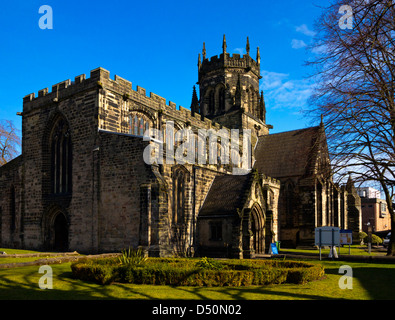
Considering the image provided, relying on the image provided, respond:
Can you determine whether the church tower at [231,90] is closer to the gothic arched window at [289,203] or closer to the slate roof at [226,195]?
the gothic arched window at [289,203]

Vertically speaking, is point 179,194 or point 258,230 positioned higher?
point 179,194

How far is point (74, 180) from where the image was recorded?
2384 cm

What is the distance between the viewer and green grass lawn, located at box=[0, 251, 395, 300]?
31.7 feet

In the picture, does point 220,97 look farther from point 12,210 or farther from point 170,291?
point 170,291

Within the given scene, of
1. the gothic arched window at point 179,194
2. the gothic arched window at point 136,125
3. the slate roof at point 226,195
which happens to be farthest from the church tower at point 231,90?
the gothic arched window at point 179,194

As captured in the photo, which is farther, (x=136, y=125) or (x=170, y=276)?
(x=136, y=125)

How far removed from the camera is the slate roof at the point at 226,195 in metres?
23.5

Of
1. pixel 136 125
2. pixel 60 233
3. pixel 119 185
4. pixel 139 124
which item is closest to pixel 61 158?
pixel 60 233

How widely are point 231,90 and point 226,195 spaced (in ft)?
70.4

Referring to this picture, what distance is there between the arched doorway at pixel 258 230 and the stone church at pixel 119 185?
70 mm

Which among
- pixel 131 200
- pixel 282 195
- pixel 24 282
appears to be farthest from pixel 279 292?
pixel 282 195

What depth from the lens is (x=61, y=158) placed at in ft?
84.2
